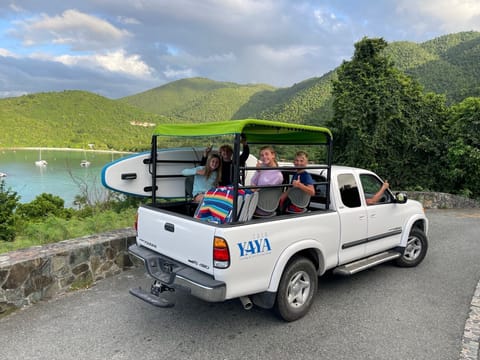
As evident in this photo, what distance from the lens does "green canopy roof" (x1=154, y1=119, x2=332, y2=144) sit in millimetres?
3404

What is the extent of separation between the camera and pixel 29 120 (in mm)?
88375

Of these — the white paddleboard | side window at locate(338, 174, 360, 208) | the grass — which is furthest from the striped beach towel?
the grass

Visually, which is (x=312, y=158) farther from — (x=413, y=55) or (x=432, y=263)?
(x=413, y=55)

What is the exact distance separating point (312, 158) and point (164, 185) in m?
13.8

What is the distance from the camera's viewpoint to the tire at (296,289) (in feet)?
12.2

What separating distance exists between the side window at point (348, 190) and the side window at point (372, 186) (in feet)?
1.20

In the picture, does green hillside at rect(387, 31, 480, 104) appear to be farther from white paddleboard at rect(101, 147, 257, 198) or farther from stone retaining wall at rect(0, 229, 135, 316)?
stone retaining wall at rect(0, 229, 135, 316)

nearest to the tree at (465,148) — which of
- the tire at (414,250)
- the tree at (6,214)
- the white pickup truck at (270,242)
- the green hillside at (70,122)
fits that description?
the tire at (414,250)

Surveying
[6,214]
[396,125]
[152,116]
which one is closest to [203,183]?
[6,214]

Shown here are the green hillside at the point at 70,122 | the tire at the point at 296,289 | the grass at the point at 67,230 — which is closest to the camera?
the tire at the point at 296,289

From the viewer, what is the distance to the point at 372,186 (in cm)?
543

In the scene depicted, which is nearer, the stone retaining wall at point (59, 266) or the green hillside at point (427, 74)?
the stone retaining wall at point (59, 266)

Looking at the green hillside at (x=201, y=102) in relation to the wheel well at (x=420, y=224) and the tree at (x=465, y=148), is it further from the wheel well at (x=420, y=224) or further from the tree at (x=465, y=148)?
the wheel well at (x=420, y=224)

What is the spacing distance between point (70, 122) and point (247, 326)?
9921cm
